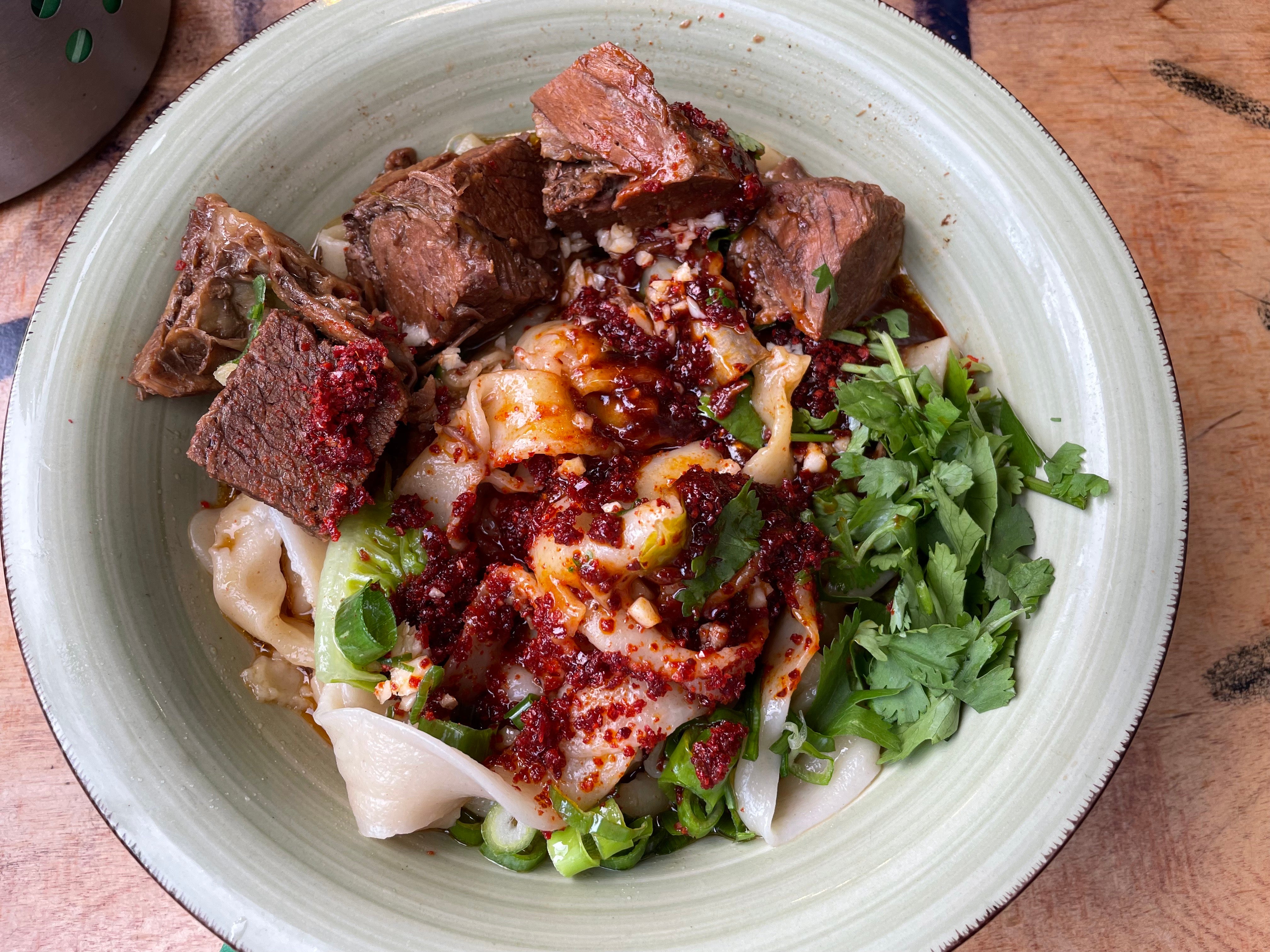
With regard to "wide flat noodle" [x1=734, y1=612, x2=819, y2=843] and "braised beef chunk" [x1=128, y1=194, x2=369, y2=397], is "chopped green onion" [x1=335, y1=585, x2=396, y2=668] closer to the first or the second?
"braised beef chunk" [x1=128, y1=194, x2=369, y2=397]

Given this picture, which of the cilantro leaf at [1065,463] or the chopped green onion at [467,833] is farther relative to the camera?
the chopped green onion at [467,833]

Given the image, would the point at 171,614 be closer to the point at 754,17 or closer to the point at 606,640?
the point at 606,640

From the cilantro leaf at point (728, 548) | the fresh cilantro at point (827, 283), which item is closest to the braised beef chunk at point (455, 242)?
the fresh cilantro at point (827, 283)

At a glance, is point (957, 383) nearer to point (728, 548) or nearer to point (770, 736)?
point (728, 548)

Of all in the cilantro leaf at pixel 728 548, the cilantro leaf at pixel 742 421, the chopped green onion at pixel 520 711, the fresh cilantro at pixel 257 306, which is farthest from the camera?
the cilantro leaf at pixel 742 421

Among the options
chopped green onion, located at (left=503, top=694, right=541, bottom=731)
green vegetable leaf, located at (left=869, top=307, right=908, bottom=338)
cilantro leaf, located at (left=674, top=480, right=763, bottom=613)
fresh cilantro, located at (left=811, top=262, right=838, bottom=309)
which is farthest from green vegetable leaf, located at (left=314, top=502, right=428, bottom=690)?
green vegetable leaf, located at (left=869, top=307, right=908, bottom=338)

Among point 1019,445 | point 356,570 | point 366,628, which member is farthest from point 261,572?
point 1019,445

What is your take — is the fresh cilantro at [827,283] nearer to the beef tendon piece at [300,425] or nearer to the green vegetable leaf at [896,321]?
the green vegetable leaf at [896,321]
